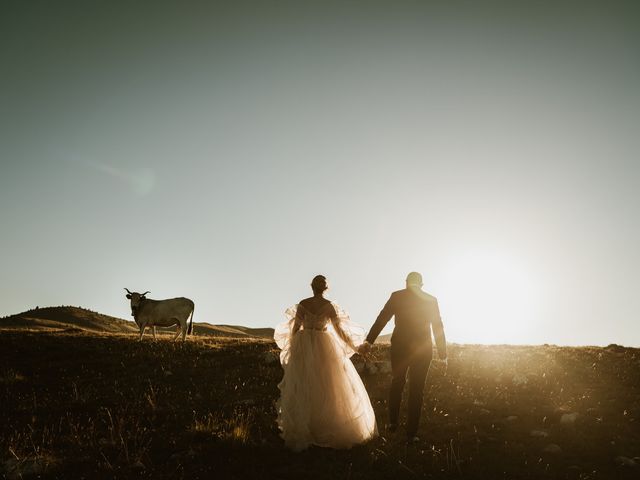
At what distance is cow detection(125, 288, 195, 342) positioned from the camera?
21.2 m

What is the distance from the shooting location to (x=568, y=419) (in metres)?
9.90

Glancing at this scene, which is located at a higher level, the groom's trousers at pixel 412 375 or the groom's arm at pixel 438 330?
the groom's arm at pixel 438 330

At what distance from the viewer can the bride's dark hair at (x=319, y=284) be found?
30.1 feet

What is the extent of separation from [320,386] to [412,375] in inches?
85.6

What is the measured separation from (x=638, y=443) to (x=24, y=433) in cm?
1298

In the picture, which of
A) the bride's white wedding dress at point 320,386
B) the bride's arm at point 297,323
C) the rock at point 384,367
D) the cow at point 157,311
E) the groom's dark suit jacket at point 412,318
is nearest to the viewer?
the bride's white wedding dress at point 320,386

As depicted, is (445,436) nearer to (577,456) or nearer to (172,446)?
(577,456)

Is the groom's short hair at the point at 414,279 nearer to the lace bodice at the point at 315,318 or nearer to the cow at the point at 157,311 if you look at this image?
the lace bodice at the point at 315,318

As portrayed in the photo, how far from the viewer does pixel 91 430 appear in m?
8.28

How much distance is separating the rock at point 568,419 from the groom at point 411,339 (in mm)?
3511

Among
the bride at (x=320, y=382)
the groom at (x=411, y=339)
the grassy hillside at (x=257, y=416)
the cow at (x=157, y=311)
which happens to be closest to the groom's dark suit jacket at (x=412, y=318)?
the groom at (x=411, y=339)

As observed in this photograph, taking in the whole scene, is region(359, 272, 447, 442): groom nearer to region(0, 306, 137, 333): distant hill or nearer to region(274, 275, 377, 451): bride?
region(274, 275, 377, 451): bride

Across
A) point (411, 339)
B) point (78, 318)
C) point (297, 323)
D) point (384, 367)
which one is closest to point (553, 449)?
point (411, 339)

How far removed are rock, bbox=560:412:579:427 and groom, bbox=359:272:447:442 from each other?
3511 mm
